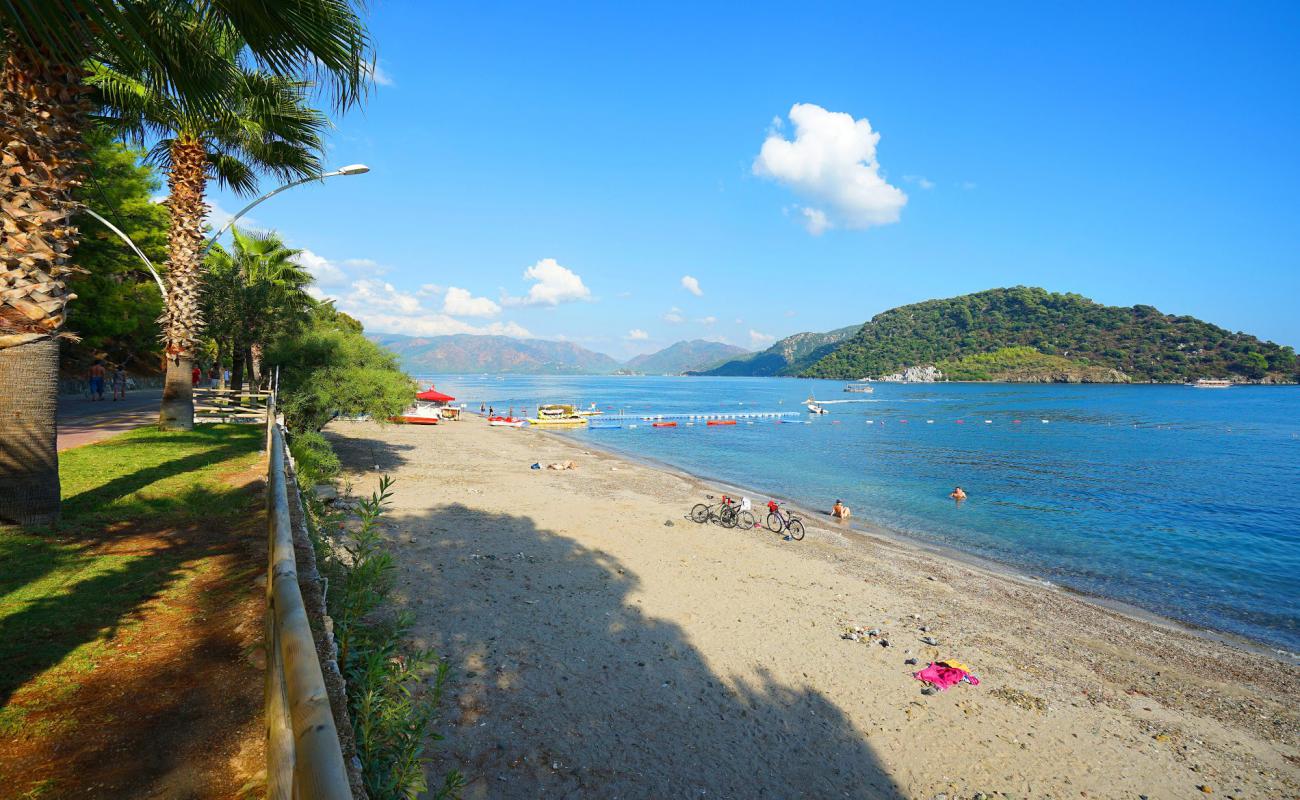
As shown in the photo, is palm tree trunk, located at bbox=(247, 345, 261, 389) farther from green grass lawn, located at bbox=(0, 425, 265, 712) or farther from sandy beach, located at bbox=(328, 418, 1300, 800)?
green grass lawn, located at bbox=(0, 425, 265, 712)

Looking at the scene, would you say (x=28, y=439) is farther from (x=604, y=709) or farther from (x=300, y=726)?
(x=300, y=726)

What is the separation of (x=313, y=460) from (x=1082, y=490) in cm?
3449

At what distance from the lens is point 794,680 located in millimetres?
8820

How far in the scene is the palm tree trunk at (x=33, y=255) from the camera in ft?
20.3

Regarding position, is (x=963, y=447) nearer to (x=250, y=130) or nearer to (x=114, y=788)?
(x=250, y=130)

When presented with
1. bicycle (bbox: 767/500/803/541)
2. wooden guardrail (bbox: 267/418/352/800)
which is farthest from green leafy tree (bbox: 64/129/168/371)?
wooden guardrail (bbox: 267/418/352/800)

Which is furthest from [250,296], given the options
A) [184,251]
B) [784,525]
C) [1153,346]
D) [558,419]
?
[1153,346]

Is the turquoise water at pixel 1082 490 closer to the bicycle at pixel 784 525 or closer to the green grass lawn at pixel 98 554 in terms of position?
the bicycle at pixel 784 525

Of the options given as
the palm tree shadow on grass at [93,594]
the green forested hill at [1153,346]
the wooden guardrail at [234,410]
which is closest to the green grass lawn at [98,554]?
the palm tree shadow on grass at [93,594]

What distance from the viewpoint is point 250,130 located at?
1286cm

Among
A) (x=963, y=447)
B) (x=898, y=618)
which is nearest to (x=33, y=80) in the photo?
(x=898, y=618)

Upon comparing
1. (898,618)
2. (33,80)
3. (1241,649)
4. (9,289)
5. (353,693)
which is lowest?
(1241,649)

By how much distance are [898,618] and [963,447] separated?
40.7 m

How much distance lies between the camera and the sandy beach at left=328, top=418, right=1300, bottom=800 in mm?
6844
